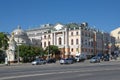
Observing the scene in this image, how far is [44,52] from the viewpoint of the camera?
11300 cm

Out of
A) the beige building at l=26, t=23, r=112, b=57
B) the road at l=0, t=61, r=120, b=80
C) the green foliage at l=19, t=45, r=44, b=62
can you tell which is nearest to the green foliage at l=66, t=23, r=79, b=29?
the beige building at l=26, t=23, r=112, b=57

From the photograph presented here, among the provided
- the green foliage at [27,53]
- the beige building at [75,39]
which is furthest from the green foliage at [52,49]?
the green foliage at [27,53]

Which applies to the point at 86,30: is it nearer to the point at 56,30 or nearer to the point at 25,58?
the point at 56,30

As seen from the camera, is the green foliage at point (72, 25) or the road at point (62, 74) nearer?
the road at point (62, 74)

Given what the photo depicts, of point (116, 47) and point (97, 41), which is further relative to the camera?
point (116, 47)

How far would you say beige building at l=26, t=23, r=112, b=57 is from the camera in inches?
4658

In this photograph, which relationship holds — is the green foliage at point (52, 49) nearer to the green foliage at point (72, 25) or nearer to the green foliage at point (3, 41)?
the green foliage at point (72, 25)

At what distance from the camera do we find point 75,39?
A: 119 meters

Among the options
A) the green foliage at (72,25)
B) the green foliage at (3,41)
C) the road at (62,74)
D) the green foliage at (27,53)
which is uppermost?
the green foliage at (72,25)

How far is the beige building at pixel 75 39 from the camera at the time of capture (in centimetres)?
11831

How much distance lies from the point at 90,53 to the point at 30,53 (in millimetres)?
31440

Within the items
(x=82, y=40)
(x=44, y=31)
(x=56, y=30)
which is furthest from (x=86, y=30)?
(x=44, y=31)

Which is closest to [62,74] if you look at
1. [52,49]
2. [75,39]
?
[52,49]

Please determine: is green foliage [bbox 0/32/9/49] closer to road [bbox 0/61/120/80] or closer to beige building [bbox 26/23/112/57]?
beige building [bbox 26/23/112/57]
